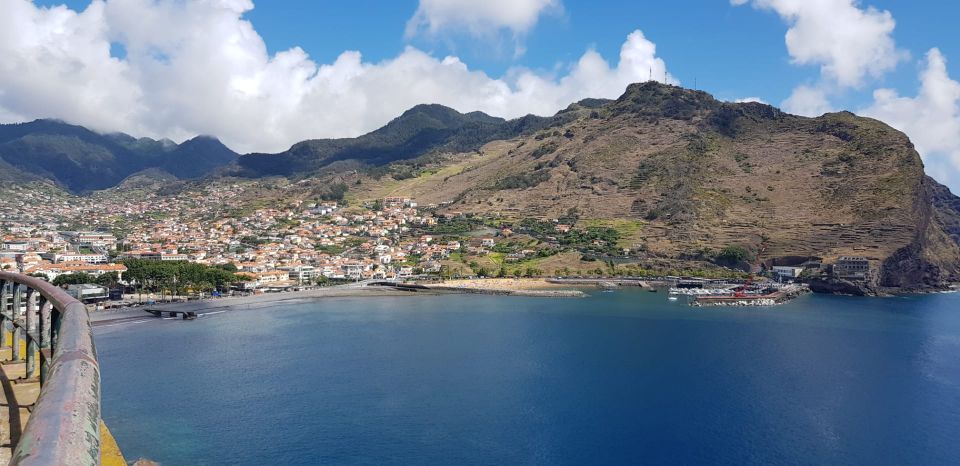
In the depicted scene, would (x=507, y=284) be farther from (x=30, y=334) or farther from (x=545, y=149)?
(x=545, y=149)

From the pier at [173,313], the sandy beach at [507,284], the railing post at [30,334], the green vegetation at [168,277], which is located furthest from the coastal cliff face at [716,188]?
the railing post at [30,334]

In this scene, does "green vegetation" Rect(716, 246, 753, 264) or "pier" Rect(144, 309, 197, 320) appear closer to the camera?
"pier" Rect(144, 309, 197, 320)

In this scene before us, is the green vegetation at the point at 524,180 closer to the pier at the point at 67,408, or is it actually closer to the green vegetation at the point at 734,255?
the green vegetation at the point at 734,255

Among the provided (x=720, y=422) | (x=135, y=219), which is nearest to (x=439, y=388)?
(x=720, y=422)

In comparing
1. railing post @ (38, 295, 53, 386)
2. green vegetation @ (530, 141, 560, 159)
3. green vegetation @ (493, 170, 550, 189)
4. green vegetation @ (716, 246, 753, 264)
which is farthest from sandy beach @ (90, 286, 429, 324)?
green vegetation @ (530, 141, 560, 159)

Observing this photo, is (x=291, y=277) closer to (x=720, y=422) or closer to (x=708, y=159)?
(x=720, y=422)

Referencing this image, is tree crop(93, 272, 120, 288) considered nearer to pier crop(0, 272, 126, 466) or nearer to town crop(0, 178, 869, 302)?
town crop(0, 178, 869, 302)
